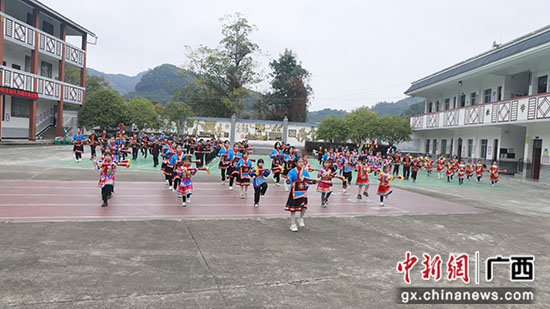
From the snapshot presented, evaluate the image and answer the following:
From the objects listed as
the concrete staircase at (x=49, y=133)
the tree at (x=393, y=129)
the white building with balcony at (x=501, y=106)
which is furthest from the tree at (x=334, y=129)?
the concrete staircase at (x=49, y=133)

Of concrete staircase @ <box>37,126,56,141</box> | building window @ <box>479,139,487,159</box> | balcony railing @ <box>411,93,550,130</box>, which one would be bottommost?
concrete staircase @ <box>37,126,56,141</box>

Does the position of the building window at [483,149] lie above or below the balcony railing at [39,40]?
below

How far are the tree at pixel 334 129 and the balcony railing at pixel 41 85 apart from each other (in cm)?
2219

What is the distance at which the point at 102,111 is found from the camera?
3045cm

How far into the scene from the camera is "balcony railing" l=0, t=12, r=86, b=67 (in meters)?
24.0

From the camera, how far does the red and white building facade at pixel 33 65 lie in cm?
2466

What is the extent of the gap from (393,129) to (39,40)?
97.6 ft

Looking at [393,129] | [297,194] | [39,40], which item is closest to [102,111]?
[39,40]

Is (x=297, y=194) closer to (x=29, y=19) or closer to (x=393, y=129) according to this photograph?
(x=393, y=129)

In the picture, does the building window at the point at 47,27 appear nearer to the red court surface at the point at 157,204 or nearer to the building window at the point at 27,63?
the building window at the point at 27,63

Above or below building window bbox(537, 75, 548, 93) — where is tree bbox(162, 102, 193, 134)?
below

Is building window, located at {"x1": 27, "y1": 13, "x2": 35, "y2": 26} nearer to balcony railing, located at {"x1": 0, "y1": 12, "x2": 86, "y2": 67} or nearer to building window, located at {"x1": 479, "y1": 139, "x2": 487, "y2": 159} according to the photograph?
balcony railing, located at {"x1": 0, "y1": 12, "x2": 86, "y2": 67}

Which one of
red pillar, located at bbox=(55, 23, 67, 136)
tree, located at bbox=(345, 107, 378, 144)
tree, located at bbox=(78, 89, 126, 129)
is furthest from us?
tree, located at bbox=(345, 107, 378, 144)

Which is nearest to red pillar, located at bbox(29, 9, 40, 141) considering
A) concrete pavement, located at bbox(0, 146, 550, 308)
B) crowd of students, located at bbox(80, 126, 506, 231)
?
crowd of students, located at bbox(80, 126, 506, 231)
